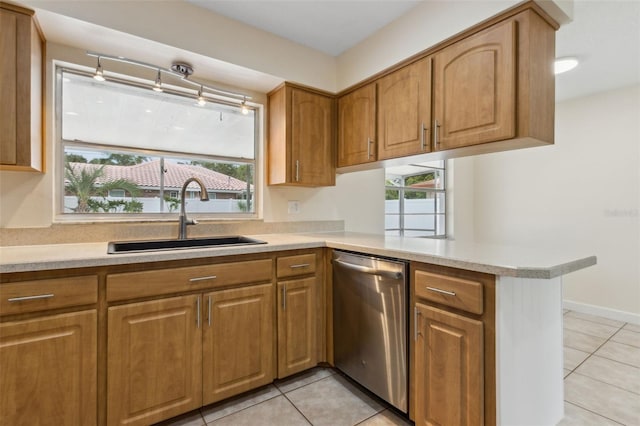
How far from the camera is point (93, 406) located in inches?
54.5

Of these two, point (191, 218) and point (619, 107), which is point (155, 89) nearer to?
point (191, 218)

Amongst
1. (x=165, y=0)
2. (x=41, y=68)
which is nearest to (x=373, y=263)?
(x=165, y=0)

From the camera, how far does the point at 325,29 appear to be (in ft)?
7.52

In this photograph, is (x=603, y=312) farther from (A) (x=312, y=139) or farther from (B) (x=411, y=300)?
(A) (x=312, y=139)

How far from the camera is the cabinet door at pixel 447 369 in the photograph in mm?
1274

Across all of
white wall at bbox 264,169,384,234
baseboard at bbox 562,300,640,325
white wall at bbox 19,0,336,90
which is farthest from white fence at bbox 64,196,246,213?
baseboard at bbox 562,300,640,325

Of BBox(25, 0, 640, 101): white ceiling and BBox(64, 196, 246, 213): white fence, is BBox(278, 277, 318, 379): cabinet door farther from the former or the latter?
BBox(25, 0, 640, 101): white ceiling

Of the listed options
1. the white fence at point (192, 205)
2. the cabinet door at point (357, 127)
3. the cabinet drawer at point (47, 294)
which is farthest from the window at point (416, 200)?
the cabinet drawer at point (47, 294)

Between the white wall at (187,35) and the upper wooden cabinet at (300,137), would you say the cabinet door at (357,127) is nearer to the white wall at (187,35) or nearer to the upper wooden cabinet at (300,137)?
the upper wooden cabinet at (300,137)

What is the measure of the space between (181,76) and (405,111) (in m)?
→ 1.56

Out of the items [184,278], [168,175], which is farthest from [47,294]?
[168,175]

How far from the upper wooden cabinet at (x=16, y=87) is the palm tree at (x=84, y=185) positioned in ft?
1.12

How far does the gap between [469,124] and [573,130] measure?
8.65ft

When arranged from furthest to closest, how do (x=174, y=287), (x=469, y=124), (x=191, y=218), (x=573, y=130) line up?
(x=573, y=130) < (x=191, y=218) < (x=469, y=124) < (x=174, y=287)
